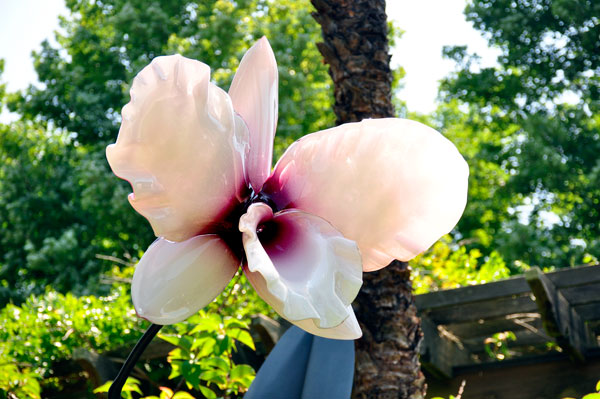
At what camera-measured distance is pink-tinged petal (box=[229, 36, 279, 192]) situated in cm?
60

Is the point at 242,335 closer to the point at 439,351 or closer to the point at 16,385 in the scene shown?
the point at 16,385

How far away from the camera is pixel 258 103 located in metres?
0.64

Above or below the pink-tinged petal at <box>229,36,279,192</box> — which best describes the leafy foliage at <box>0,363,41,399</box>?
below

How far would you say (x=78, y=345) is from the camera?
302 cm

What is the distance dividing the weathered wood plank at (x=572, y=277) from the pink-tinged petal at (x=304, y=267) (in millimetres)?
2378

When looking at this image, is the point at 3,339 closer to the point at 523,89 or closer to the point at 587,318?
the point at 587,318

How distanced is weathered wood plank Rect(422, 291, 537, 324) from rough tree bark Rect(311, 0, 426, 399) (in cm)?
147

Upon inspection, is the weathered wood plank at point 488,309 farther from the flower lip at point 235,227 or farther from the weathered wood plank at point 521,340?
the flower lip at point 235,227

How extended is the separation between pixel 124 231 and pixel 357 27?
31.3 feet

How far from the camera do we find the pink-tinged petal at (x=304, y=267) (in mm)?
490

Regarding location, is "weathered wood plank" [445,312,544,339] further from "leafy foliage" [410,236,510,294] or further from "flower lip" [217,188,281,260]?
"flower lip" [217,188,281,260]

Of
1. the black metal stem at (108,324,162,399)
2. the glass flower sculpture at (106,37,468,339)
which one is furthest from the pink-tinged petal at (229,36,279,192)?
the black metal stem at (108,324,162,399)

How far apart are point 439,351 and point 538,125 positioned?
22.3 feet

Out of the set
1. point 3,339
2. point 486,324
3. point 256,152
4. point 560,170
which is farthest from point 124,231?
point 256,152
